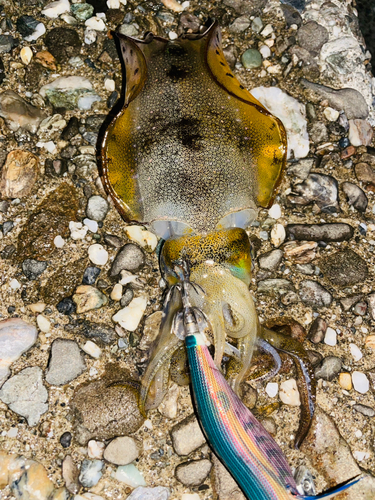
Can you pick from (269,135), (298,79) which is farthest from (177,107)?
(298,79)

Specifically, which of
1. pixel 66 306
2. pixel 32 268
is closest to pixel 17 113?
pixel 32 268

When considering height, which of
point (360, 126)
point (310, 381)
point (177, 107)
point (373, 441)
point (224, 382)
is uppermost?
point (177, 107)

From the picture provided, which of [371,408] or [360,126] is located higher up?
[360,126]

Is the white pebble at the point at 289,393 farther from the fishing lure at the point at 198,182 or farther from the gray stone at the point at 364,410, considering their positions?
the gray stone at the point at 364,410

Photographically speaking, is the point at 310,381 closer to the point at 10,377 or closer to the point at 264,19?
the point at 10,377

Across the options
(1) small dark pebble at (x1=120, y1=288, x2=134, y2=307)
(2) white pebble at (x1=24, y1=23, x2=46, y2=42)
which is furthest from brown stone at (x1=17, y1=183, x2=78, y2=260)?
(2) white pebble at (x1=24, y1=23, x2=46, y2=42)

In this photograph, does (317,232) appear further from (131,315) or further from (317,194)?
(131,315)

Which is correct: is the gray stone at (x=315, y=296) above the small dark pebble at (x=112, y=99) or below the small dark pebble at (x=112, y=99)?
below

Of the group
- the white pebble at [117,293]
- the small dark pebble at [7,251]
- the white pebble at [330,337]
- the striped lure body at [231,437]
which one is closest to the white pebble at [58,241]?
the small dark pebble at [7,251]
